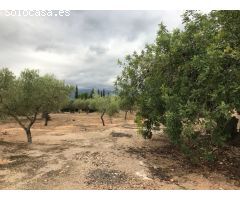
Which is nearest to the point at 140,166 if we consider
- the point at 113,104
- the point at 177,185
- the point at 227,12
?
the point at 177,185

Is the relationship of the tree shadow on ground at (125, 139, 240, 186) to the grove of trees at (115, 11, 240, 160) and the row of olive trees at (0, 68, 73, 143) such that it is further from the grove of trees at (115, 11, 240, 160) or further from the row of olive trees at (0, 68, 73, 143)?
the row of olive trees at (0, 68, 73, 143)

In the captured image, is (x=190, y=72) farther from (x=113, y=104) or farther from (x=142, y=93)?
(x=113, y=104)

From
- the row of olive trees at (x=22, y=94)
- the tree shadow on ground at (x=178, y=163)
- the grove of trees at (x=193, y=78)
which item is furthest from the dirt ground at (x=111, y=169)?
the row of olive trees at (x=22, y=94)

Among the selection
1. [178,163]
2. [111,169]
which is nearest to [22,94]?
[111,169]

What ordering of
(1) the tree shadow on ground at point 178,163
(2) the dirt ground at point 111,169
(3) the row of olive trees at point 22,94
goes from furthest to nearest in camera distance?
(3) the row of olive trees at point 22,94
(1) the tree shadow on ground at point 178,163
(2) the dirt ground at point 111,169

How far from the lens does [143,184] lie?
15.9 m

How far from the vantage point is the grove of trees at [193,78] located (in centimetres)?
1680

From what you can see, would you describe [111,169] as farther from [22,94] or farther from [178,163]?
[22,94]

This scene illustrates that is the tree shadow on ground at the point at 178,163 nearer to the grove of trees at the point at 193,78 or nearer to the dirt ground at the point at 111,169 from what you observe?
the dirt ground at the point at 111,169

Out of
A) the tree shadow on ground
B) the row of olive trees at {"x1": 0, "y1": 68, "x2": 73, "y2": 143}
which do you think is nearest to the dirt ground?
the tree shadow on ground

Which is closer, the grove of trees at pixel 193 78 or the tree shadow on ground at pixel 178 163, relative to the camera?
the grove of trees at pixel 193 78

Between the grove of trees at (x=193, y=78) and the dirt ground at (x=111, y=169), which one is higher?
the grove of trees at (x=193, y=78)

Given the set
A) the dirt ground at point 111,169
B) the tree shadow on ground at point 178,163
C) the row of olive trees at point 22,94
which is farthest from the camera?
the row of olive trees at point 22,94

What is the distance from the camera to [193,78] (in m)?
19.9
